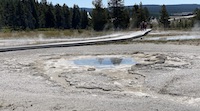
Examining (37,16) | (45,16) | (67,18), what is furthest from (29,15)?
(67,18)

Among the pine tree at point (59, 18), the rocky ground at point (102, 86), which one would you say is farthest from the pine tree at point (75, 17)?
the rocky ground at point (102, 86)

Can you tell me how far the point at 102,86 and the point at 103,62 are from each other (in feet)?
18.1

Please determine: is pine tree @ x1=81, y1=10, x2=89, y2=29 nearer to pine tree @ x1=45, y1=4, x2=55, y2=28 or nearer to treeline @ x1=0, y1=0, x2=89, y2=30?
treeline @ x1=0, y1=0, x2=89, y2=30

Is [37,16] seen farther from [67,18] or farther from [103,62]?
[103,62]

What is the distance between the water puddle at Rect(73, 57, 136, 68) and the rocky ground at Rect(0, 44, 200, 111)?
0.58 meters

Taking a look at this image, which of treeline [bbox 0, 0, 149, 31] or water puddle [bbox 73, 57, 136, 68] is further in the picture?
treeline [bbox 0, 0, 149, 31]

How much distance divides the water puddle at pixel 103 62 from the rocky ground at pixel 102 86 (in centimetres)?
58

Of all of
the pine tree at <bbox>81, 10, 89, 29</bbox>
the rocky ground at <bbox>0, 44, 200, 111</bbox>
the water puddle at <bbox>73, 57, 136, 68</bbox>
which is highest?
the rocky ground at <bbox>0, 44, 200, 111</bbox>

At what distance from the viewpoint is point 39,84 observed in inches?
428

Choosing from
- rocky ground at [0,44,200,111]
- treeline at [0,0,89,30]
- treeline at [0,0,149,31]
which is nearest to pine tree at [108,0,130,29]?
treeline at [0,0,149,31]

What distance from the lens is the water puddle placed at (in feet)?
48.4

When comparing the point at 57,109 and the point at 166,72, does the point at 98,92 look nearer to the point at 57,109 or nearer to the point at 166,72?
the point at 57,109

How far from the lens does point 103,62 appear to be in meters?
15.8

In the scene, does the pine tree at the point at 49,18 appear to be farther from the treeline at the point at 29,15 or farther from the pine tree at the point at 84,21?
the pine tree at the point at 84,21
